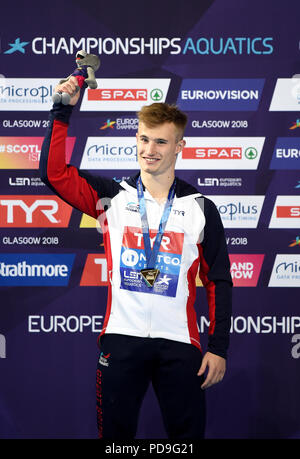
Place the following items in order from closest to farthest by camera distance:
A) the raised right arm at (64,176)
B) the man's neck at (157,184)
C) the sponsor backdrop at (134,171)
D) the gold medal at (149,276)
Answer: the raised right arm at (64,176) < the gold medal at (149,276) < the man's neck at (157,184) < the sponsor backdrop at (134,171)

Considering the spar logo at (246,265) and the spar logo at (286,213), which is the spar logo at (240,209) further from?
the spar logo at (246,265)

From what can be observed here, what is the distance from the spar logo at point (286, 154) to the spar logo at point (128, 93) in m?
0.75

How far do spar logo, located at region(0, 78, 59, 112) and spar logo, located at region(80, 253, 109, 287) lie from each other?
954 millimetres

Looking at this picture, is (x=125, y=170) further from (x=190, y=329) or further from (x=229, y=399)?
(x=229, y=399)

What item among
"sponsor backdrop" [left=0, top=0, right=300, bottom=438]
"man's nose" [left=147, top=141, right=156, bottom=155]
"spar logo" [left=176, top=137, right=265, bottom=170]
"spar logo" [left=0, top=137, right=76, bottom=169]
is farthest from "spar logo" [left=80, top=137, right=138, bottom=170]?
"man's nose" [left=147, top=141, right=156, bottom=155]

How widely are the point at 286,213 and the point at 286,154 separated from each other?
355 mm

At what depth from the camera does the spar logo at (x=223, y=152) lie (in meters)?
3.02

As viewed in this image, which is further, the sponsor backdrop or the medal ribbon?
the sponsor backdrop

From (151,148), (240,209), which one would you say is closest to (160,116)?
(151,148)

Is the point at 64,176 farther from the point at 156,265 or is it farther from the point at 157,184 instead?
the point at 156,265

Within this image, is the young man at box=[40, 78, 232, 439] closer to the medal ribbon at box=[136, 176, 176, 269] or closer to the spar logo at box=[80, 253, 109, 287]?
the medal ribbon at box=[136, 176, 176, 269]

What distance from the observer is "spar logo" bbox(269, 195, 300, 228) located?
3.04 m

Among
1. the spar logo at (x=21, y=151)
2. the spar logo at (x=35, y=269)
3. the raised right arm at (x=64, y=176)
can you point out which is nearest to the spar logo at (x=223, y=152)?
the spar logo at (x=21, y=151)

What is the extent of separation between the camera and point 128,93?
3018 millimetres
